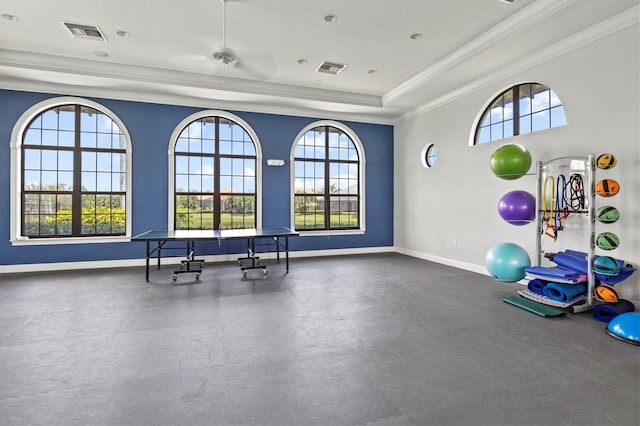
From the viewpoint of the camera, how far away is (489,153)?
5586 mm

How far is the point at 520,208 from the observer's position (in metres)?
4.28

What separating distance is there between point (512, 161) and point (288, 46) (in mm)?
3468

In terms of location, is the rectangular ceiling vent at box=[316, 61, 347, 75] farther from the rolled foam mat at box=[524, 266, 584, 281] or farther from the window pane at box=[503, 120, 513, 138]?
the rolled foam mat at box=[524, 266, 584, 281]

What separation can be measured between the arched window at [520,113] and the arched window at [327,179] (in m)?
2.99

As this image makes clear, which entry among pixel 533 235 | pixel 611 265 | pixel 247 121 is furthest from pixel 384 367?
pixel 247 121

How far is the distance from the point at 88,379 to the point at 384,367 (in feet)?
6.91

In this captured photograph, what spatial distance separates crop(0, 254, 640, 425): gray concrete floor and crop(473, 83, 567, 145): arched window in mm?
2527

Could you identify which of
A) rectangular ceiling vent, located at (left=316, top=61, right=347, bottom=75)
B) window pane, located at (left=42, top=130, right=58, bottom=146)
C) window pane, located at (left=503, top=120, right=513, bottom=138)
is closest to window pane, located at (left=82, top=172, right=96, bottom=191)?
window pane, located at (left=42, top=130, right=58, bottom=146)

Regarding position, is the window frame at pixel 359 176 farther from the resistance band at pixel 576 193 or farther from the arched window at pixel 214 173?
the resistance band at pixel 576 193

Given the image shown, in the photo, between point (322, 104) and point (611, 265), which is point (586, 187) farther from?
point (322, 104)

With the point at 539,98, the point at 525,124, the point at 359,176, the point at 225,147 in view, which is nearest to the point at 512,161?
the point at 525,124

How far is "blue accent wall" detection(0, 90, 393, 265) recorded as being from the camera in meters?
5.79

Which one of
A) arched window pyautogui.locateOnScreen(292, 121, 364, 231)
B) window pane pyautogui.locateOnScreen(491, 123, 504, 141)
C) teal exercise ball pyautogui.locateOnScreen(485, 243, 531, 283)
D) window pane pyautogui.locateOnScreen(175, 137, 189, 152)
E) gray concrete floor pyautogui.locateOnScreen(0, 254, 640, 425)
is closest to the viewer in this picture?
gray concrete floor pyautogui.locateOnScreen(0, 254, 640, 425)

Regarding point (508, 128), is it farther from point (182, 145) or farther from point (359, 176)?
point (182, 145)
